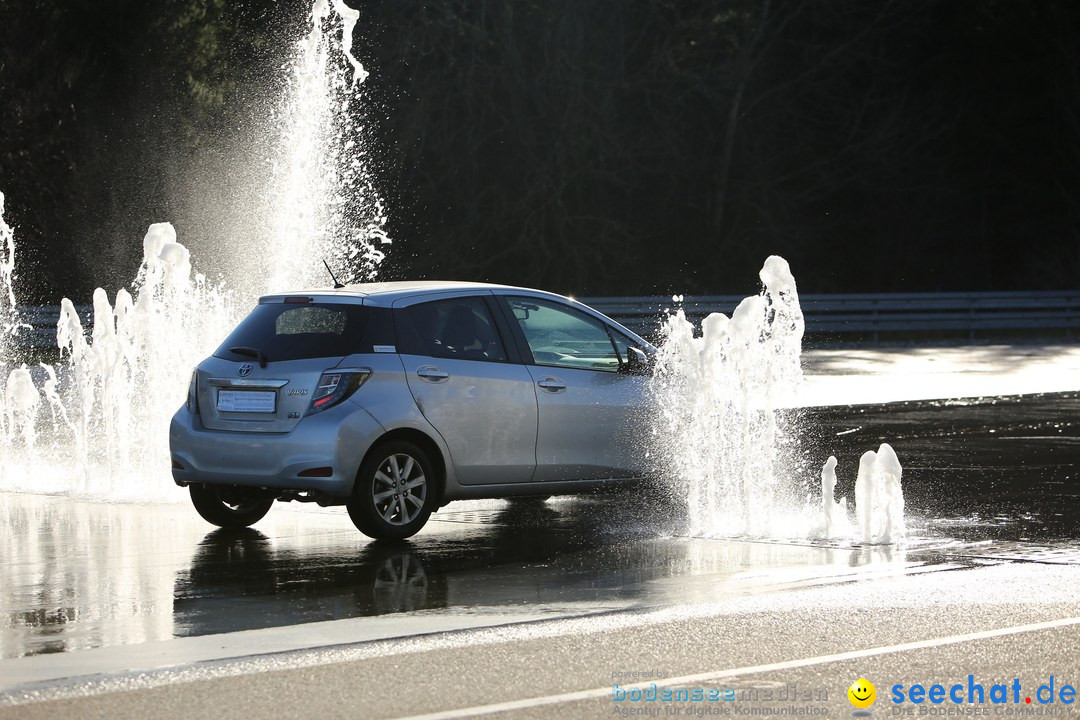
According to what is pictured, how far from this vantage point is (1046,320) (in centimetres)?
4088

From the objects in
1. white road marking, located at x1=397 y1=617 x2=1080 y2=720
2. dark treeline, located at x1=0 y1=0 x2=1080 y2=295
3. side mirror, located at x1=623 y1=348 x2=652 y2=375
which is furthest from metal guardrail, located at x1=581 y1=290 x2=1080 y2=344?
white road marking, located at x1=397 y1=617 x2=1080 y2=720

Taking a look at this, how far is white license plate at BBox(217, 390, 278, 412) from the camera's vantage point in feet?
35.4

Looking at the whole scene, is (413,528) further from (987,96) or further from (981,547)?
(987,96)

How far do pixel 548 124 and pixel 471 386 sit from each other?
31.4 meters

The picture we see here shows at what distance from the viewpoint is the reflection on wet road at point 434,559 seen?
8.62 meters

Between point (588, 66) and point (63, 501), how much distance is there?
1219 inches

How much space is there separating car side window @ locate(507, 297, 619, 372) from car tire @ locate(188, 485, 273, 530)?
2.06m

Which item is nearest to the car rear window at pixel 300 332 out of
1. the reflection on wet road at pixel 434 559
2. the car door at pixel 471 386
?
the car door at pixel 471 386

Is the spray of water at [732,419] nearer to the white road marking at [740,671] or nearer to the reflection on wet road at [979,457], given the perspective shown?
the reflection on wet road at [979,457]

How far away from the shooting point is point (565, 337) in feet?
39.8

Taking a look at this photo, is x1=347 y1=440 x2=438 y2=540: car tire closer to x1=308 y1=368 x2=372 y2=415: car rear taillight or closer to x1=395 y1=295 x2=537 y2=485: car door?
x1=395 y1=295 x2=537 y2=485: car door

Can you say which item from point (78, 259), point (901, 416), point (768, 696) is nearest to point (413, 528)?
point (768, 696)

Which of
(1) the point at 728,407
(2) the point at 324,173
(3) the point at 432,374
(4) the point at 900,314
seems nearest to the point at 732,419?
(1) the point at 728,407

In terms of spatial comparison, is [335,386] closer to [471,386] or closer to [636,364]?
[471,386]
